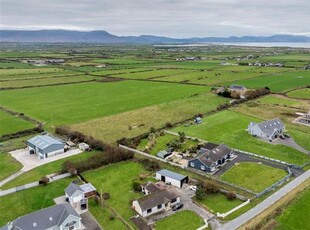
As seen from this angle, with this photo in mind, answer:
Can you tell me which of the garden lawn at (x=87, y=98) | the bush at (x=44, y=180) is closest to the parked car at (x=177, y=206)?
the bush at (x=44, y=180)

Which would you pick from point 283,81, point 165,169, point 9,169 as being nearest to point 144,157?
point 165,169

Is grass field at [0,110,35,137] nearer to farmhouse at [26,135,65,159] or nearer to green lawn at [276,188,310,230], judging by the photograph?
farmhouse at [26,135,65,159]

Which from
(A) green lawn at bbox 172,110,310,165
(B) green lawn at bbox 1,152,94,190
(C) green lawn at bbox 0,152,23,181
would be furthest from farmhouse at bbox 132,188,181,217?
(A) green lawn at bbox 172,110,310,165

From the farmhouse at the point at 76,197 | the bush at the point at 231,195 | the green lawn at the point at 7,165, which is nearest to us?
the farmhouse at the point at 76,197

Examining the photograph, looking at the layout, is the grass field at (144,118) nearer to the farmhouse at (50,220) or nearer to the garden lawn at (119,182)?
the garden lawn at (119,182)

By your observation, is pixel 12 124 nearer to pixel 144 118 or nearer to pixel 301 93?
pixel 144 118

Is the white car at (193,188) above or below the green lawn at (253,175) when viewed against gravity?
below
